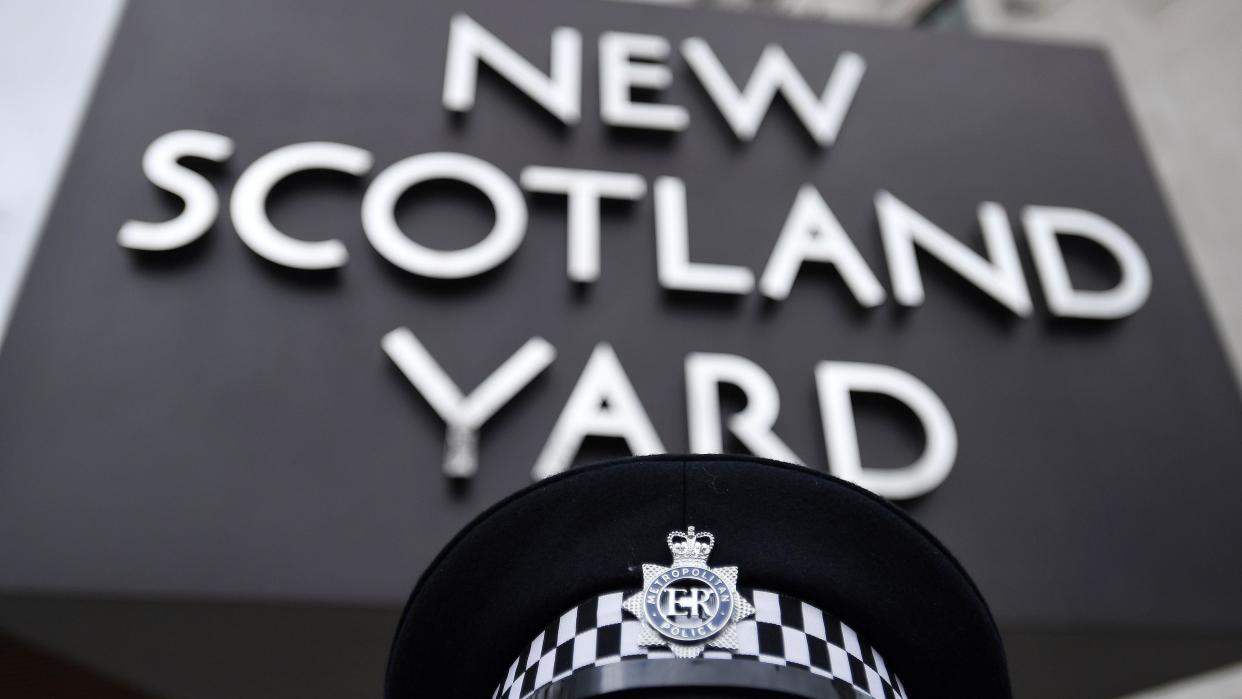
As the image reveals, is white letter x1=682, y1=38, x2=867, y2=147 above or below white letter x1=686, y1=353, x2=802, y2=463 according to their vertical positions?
above

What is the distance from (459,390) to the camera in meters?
3.22

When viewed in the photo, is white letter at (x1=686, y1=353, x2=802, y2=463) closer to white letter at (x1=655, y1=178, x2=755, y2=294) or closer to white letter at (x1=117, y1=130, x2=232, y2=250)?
white letter at (x1=655, y1=178, x2=755, y2=294)

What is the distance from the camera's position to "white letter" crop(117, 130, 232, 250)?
3316 millimetres

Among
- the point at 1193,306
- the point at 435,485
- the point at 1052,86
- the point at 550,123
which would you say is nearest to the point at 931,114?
the point at 1052,86

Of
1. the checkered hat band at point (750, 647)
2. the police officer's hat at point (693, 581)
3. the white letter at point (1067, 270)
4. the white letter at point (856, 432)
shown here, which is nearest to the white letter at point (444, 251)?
the white letter at point (856, 432)

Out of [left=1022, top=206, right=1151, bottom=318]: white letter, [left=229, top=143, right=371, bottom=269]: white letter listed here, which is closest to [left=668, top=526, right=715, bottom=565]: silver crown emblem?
[left=229, top=143, right=371, bottom=269]: white letter

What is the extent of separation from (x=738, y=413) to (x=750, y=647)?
1976 mm

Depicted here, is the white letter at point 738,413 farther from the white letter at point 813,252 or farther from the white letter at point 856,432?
the white letter at point 813,252

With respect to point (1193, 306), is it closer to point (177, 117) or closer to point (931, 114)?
point (931, 114)

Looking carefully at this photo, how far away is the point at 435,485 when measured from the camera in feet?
10.0

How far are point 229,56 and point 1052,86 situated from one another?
3332mm

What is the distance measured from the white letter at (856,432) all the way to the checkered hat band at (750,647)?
1698mm

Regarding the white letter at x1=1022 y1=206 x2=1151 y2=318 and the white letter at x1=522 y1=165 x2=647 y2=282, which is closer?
the white letter at x1=522 y1=165 x2=647 y2=282

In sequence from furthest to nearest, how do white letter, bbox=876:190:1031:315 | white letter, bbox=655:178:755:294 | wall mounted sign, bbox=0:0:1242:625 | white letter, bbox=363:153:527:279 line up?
white letter, bbox=876:190:1031:315, white letter, bbox=655:178:755:294, white letter, bbox=363:153:527:279, wall mounted sign, bbox=0:0:1242:625
